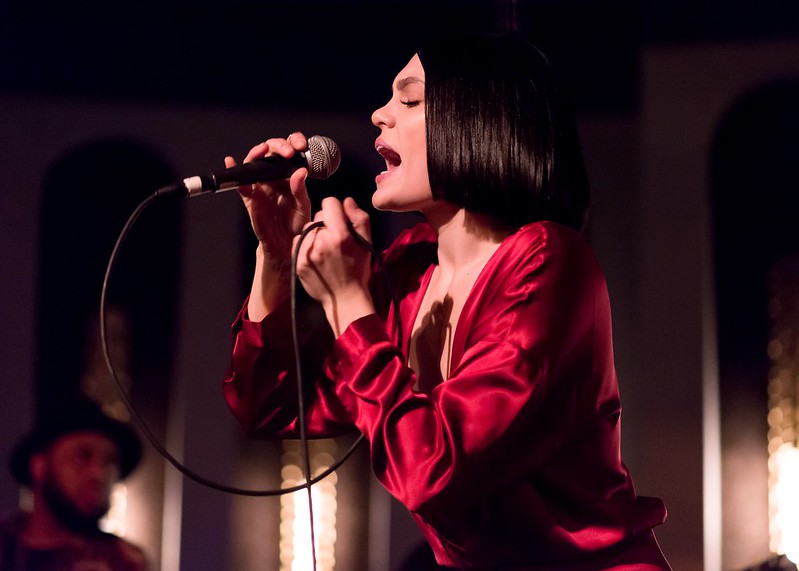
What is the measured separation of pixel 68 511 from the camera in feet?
12.2

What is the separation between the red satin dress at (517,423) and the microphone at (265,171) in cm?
27

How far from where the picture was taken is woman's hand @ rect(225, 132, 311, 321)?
54.7 inches

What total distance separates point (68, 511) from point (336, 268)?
294cm

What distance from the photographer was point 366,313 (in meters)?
1.17

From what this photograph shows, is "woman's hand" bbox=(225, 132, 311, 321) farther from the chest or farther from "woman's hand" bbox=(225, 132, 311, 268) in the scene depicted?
the chest

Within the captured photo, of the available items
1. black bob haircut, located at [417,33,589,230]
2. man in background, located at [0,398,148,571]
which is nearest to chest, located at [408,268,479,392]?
black bob haircut, located at [417,33,589,230]

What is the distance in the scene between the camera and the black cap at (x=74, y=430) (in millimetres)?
3816

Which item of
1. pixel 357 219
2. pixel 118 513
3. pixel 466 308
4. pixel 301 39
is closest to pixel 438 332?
pixel 466 308

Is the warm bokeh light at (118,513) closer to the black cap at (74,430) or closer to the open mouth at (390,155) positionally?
the black cap at (74,430)

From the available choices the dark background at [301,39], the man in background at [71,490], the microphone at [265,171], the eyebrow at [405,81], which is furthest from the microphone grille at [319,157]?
the man in background at [71,490]

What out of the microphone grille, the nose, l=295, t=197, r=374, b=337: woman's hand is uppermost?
the nose

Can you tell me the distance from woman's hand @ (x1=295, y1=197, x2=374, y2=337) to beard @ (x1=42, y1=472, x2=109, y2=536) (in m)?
2.85

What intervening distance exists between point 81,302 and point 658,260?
7.87ft

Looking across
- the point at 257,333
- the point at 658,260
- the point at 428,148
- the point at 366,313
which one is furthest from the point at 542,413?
the point at 658,260
